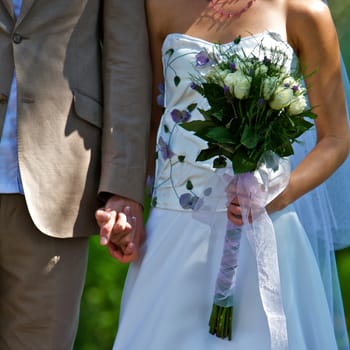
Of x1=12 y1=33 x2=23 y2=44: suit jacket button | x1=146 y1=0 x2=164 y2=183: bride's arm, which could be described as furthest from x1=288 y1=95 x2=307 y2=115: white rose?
x1=12 y1=33 x2=23 y2=44: suit jacket button

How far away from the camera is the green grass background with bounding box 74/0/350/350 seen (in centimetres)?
564

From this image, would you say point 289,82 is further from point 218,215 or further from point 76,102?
point 76,102

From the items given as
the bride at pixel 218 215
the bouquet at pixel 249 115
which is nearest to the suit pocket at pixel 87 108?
the bride at pixel 218 215

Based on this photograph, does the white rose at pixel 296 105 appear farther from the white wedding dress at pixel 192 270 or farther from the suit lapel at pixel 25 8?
the suit lapel at pixel 25 8

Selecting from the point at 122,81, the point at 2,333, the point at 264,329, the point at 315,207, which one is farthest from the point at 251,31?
the point at 2,333

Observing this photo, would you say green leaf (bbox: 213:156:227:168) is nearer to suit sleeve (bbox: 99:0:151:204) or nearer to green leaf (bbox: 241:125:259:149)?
green leaf (bbox: 241:125:259:149)

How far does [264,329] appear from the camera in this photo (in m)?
3.32

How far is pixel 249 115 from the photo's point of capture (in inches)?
123

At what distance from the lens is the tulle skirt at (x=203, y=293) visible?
3367 millimetres

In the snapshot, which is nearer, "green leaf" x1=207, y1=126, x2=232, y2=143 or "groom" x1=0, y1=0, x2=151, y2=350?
"green leaf" x1=207, y1=126, x2=232, y2=143

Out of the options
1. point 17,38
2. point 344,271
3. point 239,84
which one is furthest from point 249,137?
point 344,271

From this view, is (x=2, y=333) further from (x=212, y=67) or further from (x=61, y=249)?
(x=212, y=67)

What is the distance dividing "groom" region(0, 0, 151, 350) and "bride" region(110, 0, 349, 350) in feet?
0.45

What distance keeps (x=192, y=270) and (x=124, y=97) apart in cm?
71
